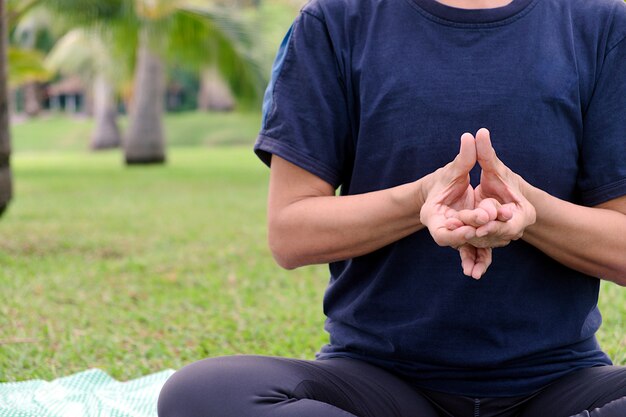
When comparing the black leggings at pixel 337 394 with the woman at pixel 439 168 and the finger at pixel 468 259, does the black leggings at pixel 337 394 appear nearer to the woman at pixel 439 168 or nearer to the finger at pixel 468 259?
the woman at pixel 439 168

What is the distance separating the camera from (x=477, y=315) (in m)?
1.77

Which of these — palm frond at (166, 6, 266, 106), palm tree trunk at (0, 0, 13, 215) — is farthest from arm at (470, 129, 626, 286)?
palm frond at (166, 6, 266, 106)

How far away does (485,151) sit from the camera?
1.51m

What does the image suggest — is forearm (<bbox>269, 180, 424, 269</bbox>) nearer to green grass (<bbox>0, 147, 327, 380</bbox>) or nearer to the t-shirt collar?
the t-shirt collar

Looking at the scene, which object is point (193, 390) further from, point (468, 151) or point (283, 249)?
point (468, 151)

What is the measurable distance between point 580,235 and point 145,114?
14562mm

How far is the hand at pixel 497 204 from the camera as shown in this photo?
4.82 feet

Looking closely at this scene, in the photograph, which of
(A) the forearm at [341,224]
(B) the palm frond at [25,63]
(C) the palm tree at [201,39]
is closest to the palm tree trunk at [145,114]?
(B) the palm frond at [25,63]

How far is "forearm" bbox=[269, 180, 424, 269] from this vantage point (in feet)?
5.50

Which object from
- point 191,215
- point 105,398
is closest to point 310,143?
point 105,398

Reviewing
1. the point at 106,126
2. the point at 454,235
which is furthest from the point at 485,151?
the point at 106,126

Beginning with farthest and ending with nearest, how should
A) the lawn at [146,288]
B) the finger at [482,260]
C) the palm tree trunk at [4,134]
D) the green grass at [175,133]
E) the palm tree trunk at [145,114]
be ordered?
the green grass at [175,133] < the palm tree trunk at [145,114] < the palm tree trunk at [4,134] < the lawn at [146,288] < the finger at [482,260]

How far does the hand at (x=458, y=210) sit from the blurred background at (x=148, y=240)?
186 cm

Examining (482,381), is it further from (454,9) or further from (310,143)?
(454,9)
